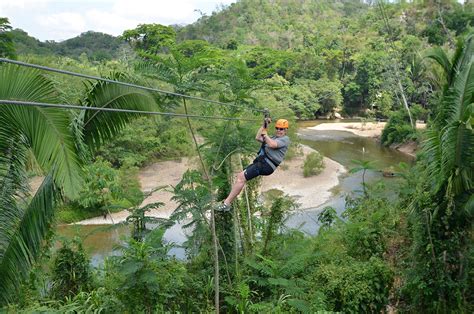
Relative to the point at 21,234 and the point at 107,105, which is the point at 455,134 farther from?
the point at 21,234

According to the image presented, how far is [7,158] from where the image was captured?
12.8 ft

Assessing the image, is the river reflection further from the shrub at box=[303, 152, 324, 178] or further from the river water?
the shrub at box=[303, 152, 324, 178]

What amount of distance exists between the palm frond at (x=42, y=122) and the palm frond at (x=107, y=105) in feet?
2.41

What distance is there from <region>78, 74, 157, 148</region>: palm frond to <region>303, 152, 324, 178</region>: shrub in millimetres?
19939

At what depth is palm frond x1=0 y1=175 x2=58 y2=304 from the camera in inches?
157

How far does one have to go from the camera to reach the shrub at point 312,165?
24.0 m

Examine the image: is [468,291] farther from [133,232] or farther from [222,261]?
[133,232]

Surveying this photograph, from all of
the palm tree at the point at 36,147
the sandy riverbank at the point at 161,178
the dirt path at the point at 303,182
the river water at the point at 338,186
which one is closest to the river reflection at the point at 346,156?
the river water at the point at 338,186

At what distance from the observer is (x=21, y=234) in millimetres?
4031

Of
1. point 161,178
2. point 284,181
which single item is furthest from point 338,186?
point 161,178

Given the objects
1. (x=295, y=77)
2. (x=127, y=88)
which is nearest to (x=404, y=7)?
(x=295, y=77)

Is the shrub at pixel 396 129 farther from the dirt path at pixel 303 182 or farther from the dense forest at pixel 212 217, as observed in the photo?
the dense forest at pixel 212 217

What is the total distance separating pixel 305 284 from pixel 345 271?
2.04 ft

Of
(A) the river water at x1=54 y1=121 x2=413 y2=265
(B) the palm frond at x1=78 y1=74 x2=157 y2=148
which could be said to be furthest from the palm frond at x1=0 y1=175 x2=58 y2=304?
(A) the river water at x1=54 y1=121 x2=413 y2=265
